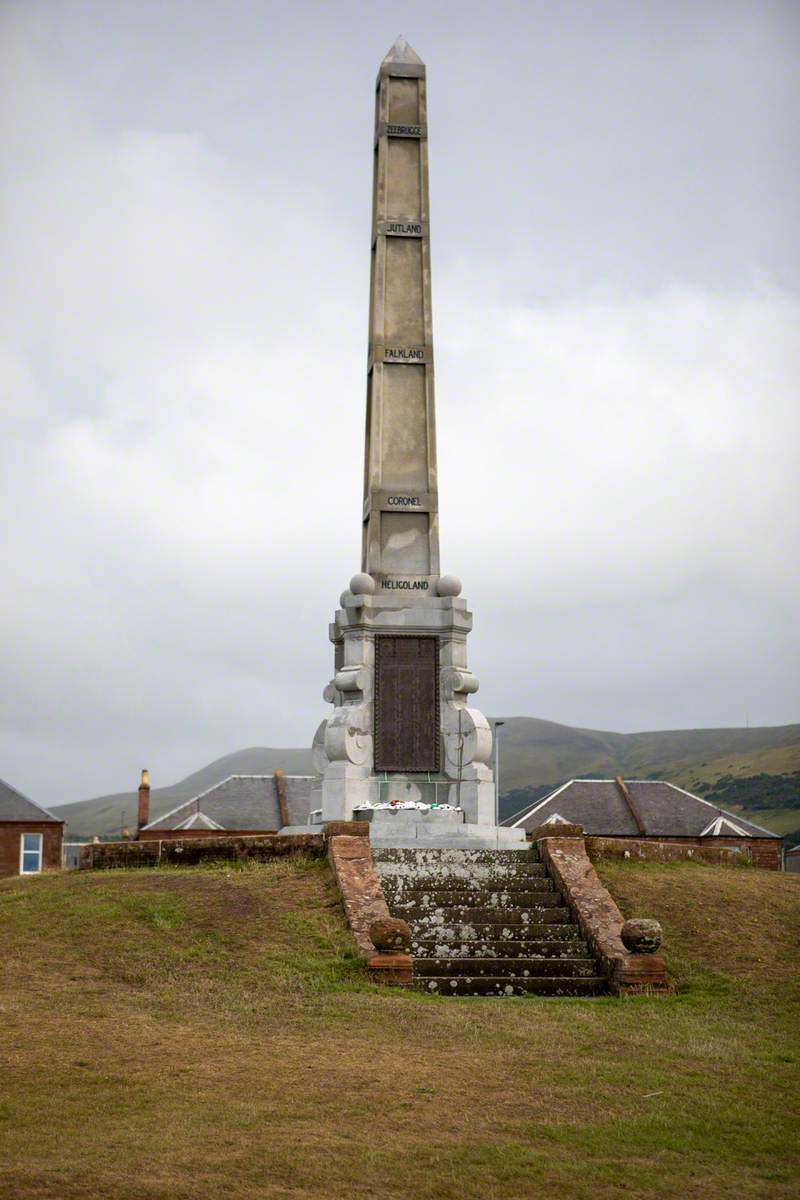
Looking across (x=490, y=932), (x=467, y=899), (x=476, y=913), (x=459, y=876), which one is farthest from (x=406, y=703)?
(x=490, y=932)

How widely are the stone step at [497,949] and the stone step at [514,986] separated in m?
0.70

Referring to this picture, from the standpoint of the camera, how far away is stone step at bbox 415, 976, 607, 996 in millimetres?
16750

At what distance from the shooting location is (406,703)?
2430cm

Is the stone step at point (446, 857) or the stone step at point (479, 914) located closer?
the stone step at point (479, 914)

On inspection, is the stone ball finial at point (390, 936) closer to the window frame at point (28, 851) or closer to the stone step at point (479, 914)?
the stone step at point (479, 914)

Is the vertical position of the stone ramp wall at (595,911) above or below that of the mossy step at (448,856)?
below

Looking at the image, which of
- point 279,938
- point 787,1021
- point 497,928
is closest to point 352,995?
point 279,938

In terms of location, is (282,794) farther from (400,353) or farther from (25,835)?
(400,353)

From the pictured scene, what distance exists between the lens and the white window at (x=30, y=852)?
59688 millimetres

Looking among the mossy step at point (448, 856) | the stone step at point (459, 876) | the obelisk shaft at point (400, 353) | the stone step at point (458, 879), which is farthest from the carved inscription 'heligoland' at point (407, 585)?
the stone step at point (458, 879)

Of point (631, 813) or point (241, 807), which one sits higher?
point (241, 807)

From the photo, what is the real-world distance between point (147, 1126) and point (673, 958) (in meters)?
9.19

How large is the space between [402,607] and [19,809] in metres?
40.3

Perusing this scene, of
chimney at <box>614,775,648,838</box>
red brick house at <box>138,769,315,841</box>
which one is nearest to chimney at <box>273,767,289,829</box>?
red brick house at <box>138,769,315,841</box>
